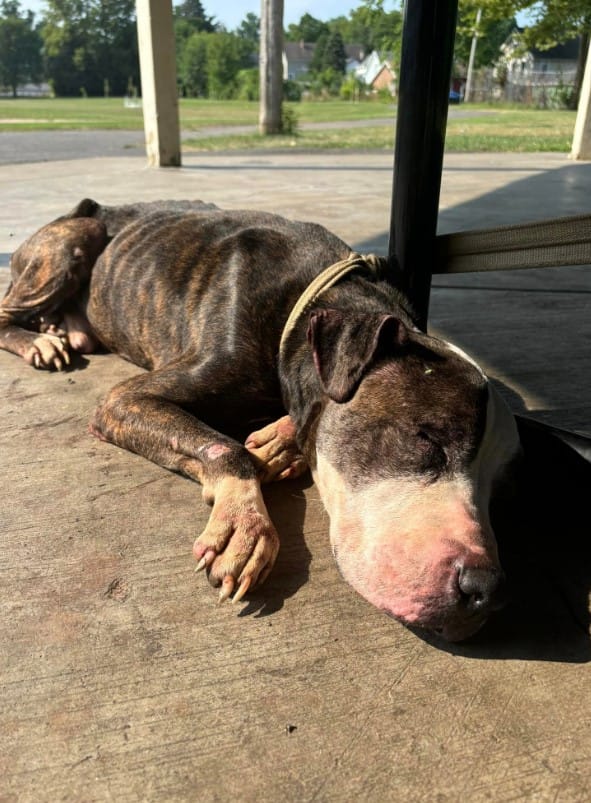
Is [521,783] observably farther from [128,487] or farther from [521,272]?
[521,272]

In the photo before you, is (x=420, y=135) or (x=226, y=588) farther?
(x=420, y=135)

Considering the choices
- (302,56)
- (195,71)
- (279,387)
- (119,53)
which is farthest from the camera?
(302,56)

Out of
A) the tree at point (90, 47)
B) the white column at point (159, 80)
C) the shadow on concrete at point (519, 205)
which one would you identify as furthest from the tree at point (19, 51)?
the shadow on concrete at point (519, 205)

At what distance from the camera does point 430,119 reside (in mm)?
3078

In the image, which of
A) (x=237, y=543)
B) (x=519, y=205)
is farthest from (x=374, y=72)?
(x=237, y=543)

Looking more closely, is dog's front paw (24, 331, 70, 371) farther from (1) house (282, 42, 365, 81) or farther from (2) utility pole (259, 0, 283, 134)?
(1) house (282, 42, 365, 81)

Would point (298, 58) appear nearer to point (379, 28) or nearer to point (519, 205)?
point (379, 28)

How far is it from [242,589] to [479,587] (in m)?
0.65

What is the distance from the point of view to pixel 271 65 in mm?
20219

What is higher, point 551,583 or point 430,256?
point 430,256

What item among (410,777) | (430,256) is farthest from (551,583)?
(430,256)

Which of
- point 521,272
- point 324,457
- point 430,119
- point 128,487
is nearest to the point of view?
point 324,457

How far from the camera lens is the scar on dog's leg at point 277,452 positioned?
2.54m

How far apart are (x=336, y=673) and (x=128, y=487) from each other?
1.13m
